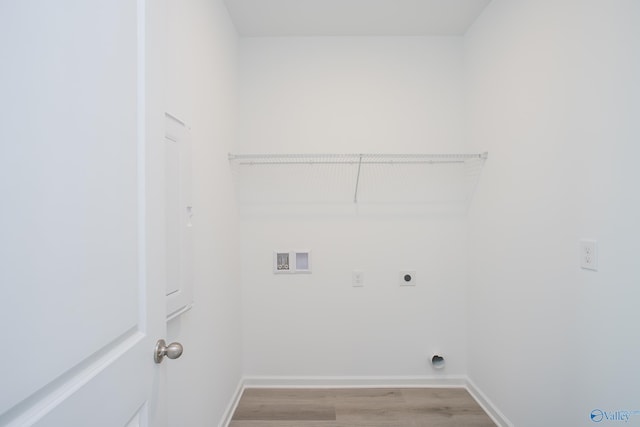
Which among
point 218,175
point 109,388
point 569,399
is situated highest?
point 218,175

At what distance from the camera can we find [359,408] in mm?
1998

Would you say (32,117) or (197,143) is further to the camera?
(197,143)

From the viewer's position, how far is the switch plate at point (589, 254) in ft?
3.95

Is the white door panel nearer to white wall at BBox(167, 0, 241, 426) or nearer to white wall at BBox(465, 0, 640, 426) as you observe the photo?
white wall at BBox(167, 0, 241, 426)

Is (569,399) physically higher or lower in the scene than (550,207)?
lower

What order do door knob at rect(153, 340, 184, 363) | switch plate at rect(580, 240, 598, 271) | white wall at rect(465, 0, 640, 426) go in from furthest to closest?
1. switch plate at rect(580, 240, 598, 271)
2. white wall at rect(465, 0, 640, 426)
3. door knob at rect(153, 340, 184, 363)

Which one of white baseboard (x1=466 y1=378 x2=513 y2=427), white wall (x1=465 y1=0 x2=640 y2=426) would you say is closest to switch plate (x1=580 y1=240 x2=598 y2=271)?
white wall (x1=465 y1=0 x2=640 y2=426)

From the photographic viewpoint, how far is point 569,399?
1.35 m

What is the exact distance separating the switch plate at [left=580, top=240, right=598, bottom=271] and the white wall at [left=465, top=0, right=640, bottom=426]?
0.03 m

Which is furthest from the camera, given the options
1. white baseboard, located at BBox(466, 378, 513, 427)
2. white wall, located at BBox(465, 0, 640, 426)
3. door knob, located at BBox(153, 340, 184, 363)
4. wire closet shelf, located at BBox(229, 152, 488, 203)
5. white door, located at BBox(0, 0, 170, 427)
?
wire closet shelf, located at BBox(229, 152, 488, 203)

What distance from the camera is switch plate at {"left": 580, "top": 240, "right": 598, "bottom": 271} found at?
120 centimetres

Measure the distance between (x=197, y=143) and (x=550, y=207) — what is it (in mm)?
1818

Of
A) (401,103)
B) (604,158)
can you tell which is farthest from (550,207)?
(401,103)

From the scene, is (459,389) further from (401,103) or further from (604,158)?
(401,103)
